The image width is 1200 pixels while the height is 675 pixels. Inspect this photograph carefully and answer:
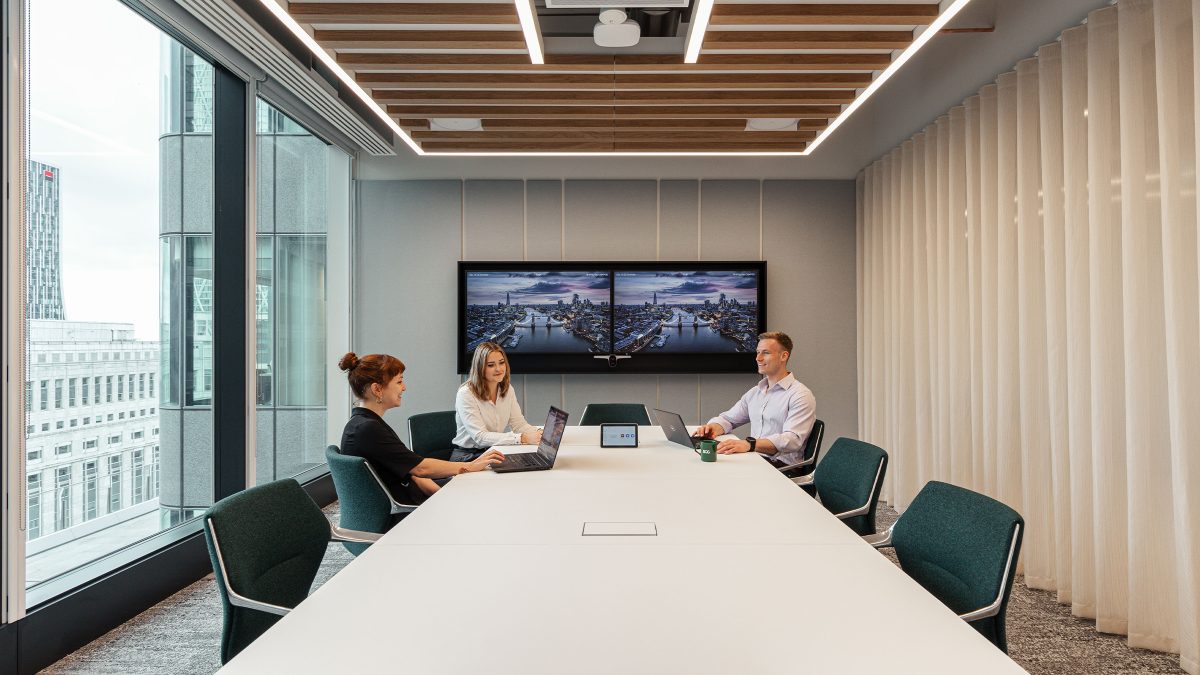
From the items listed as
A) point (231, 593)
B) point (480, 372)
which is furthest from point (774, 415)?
point (231, 593)

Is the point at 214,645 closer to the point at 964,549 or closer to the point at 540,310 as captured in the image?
the point at 964,549

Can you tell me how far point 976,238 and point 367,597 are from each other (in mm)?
4313

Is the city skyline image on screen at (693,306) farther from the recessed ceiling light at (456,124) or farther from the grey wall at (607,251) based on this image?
the recessed ceiling light at (456,124)

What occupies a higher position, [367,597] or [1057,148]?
[1057,148]

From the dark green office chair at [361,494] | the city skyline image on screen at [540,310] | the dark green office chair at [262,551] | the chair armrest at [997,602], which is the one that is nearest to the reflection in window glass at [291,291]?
the city skyline image on screen at [540,310]

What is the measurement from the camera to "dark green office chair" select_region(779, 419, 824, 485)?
386 centimetres

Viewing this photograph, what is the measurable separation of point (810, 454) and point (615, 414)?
1.60 m

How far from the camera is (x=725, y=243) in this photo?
6.48 m

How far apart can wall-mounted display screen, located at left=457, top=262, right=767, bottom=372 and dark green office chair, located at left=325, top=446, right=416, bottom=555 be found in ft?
11.4

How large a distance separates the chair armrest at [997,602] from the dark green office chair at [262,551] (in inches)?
69.3

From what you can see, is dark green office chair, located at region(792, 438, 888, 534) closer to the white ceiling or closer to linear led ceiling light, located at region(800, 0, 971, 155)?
linear led ceiling light, located at region(800, 0, 971, 155)

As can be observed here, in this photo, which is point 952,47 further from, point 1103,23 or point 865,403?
point 865,403

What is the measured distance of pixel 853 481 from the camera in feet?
9.88

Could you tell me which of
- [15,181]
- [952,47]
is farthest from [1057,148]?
[15,181]
